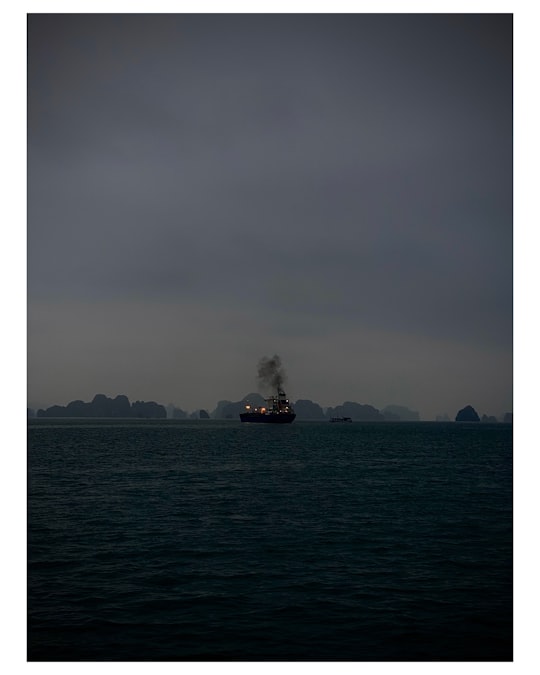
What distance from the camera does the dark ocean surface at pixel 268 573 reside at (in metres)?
8.32

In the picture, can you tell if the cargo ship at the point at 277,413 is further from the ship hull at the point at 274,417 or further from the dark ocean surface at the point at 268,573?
the dark ocean surface at the point at 268,573

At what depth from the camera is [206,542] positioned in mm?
15055

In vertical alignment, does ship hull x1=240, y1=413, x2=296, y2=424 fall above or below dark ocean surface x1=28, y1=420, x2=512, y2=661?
below

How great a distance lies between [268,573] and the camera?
11.9 metres

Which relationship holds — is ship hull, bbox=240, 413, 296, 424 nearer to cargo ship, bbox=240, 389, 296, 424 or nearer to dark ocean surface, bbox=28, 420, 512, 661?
cargo ship, bbox=240, 389, 296, 424

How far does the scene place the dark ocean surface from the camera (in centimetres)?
832

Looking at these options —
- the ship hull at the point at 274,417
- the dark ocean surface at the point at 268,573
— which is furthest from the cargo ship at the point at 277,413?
the dark ocean surface at the point at 268,573

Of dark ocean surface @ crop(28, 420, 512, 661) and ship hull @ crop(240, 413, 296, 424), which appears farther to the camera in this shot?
ship hull @ crop(240, 413, 296, 424)

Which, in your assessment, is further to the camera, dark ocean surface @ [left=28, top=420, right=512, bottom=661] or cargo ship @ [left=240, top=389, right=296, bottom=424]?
cargo ship @ [left=240, top=389, right=296, bottom=424]

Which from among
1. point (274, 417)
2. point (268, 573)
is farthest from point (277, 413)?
point (268, 573)

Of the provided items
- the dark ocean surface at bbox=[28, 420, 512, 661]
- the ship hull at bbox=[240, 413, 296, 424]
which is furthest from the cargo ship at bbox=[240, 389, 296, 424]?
the dark ocean surface at bbox=[28, 420, 512, 661]

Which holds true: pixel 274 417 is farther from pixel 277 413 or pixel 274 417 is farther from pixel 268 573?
pixel 268 573
